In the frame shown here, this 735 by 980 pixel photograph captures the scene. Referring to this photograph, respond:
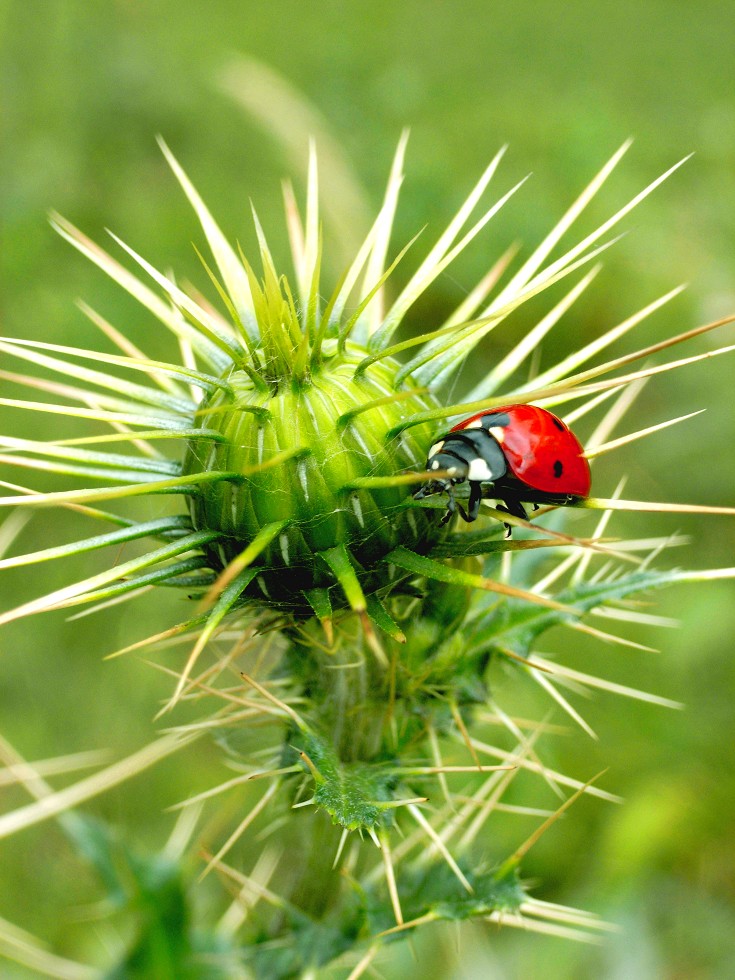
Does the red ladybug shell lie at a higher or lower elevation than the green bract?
lower

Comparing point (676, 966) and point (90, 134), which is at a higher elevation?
point (90, 134)

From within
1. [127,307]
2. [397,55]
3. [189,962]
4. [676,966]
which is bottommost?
[676,966]

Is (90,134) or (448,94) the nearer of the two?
(90,134)

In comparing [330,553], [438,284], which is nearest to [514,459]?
[330,553]

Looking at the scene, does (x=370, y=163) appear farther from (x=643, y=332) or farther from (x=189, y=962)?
(x=189, y=962)

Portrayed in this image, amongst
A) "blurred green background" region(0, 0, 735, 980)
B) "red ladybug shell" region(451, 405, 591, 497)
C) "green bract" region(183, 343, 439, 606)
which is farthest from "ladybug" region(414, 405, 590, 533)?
"blurred green background" region(0, 0, 735, 980)

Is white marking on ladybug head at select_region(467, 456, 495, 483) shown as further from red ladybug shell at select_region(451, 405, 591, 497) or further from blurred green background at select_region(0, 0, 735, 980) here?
blurred green background at select_region(0, 0, 735, 980)

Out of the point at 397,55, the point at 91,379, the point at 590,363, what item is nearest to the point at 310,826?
the point at 91,379

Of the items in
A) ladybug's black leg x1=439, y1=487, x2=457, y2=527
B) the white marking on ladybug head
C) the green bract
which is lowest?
ladybug's black leg x1=439, y1=487, x2=457, y2=527
